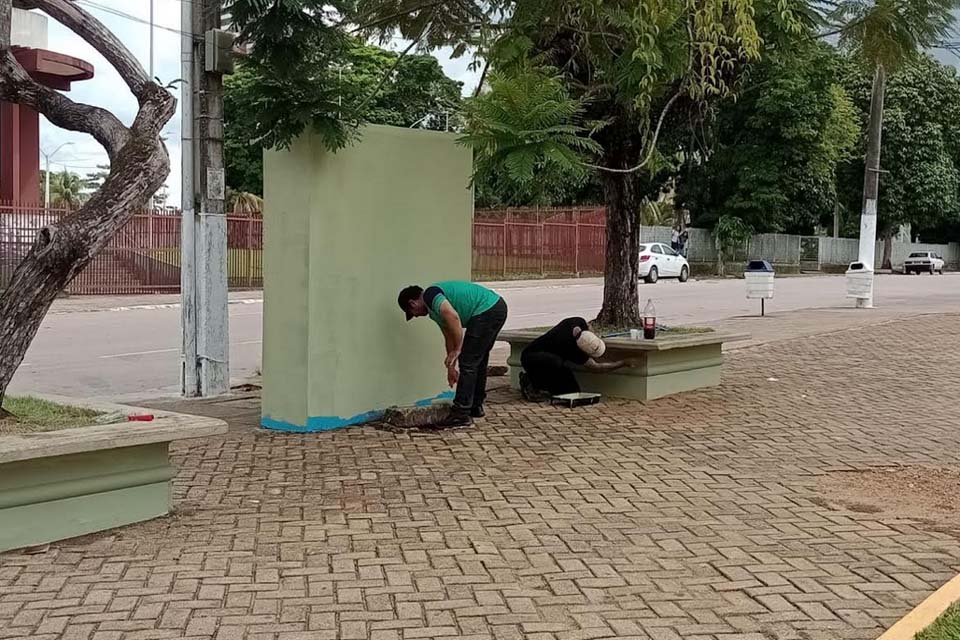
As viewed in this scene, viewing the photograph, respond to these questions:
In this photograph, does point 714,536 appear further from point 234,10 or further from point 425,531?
point 234,10

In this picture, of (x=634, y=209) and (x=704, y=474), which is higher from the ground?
(x=634, y=209)

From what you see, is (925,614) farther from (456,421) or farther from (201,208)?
(201,208)

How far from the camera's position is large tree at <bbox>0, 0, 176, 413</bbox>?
17.4 feet

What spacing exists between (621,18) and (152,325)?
42.5 feet

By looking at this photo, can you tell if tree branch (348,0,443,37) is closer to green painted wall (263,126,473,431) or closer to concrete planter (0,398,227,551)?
green painted wall (263,126,473,431)

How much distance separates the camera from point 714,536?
5.29 meters

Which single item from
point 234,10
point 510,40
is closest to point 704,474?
point 510,40

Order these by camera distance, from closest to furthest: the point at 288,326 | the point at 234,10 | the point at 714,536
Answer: the point at 714,536 < the point at 234,10 < the point at 288,326

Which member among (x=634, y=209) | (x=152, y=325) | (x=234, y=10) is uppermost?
(x=234, y=10)

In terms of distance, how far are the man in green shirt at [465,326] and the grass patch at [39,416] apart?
2937 millimetres

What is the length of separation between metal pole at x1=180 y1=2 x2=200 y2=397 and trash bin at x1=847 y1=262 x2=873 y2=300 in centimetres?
1707

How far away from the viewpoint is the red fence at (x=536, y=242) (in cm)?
3547

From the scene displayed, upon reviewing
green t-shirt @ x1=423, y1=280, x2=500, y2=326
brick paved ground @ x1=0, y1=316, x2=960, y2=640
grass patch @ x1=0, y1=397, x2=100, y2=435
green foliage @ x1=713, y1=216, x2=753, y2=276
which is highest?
green foliage @ x1=713, y1=216, x2=753, y2=276

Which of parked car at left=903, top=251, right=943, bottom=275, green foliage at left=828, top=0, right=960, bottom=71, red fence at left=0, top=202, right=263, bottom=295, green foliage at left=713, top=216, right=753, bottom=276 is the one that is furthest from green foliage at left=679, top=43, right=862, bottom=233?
green foliage at left=828, top=0, right=960, bottom=71
